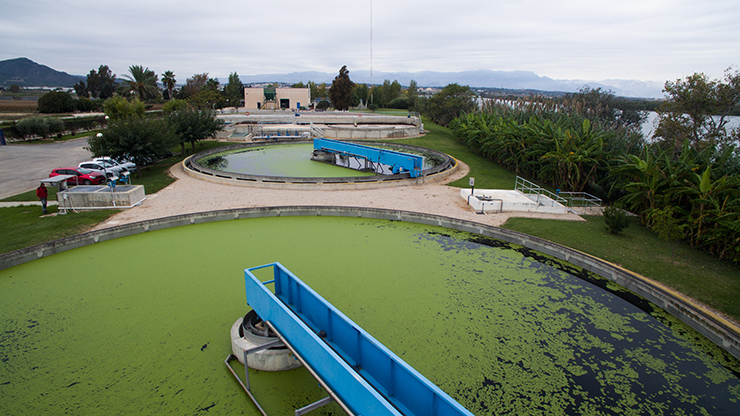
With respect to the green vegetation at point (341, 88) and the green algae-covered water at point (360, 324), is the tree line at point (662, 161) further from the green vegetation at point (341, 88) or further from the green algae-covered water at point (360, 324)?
the green vegetation at point (341, 88)

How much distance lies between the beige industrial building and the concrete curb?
5197 centimetres

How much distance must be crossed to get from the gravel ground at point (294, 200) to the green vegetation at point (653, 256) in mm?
1298

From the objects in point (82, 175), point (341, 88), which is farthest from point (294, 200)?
point (341, 88)

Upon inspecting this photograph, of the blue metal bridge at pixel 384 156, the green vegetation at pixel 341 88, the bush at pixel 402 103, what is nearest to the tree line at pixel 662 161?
the blue metal bridge at pixel 384 156

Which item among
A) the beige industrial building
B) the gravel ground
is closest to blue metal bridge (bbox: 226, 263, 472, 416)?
the gravel ground

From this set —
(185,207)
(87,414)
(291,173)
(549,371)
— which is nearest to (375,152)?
(291,173)

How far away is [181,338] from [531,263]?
9.58 m

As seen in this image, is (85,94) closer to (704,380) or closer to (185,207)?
(185,207)

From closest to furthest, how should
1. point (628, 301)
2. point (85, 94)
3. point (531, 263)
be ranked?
point (628, 301), point (531, 263), point (85, 94)

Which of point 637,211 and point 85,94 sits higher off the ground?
point 85,94

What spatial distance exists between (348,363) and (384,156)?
16.9 meters

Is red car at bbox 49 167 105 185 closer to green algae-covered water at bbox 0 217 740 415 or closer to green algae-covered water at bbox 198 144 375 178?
green algae-covered water at bbox 198 144 375 178

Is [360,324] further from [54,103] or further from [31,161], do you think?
[54,103]

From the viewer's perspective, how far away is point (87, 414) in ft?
18.0
